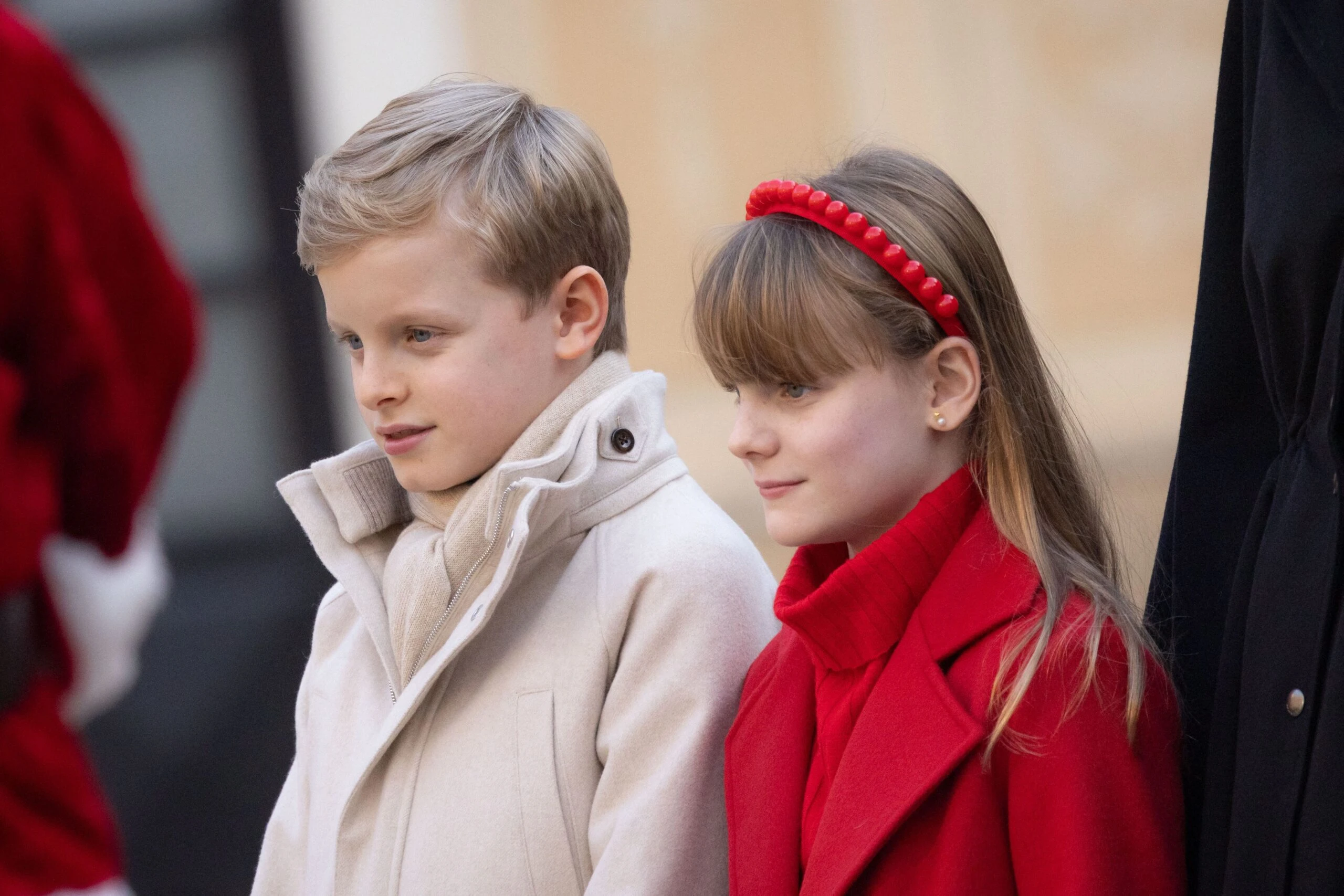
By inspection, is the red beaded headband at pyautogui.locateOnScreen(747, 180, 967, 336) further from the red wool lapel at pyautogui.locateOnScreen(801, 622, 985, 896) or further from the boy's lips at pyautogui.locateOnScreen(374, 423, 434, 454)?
the boy's lips at pyautogui.locateOnScreen(374, 423, 434, 454)

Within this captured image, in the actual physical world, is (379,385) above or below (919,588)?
above

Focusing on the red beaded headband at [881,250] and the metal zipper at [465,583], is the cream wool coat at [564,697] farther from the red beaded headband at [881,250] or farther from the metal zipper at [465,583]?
the red beaded headband at [881,250]

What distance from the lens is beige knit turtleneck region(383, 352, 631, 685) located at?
1.42m

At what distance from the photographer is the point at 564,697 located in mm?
1406

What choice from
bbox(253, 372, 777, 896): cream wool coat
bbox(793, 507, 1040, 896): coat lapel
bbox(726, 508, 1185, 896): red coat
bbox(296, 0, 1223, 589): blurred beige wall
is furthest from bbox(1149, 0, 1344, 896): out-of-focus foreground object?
bbox(296, 0, 1223, 589): blurred beige wall

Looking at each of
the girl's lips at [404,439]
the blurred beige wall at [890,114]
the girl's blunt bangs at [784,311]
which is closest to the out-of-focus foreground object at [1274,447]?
the girl's blunt bangs at [784,311]

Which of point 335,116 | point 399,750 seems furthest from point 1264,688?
point 335,116

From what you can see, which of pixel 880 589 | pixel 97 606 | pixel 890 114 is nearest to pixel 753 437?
pixel 880 589

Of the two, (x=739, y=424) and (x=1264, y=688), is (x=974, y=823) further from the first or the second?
(x=739, y=424)

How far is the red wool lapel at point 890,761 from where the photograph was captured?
1.19 m

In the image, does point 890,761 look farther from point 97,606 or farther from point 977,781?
point 97,606

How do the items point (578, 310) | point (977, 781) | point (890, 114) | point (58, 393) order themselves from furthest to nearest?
point (890, 114) < point (578, 310) < point (977, 781) < point (58, 393)

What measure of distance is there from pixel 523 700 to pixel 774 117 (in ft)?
8.91

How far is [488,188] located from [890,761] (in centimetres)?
69
